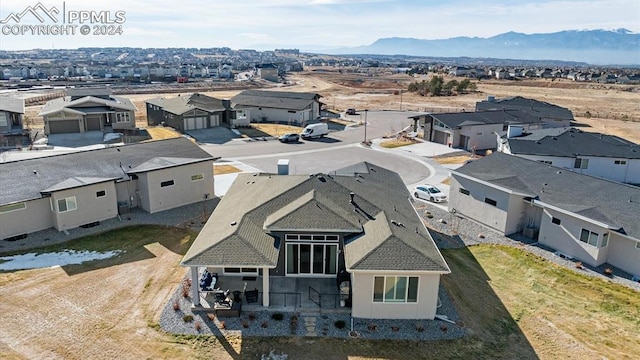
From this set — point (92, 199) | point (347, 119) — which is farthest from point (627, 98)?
point (92, 199)

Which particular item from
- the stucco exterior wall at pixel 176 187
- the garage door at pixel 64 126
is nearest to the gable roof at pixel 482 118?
the stucco exterior wall at pixel 176 187

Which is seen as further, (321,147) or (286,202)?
(321,147)

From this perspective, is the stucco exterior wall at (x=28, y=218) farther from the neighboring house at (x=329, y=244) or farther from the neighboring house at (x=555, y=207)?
the neighboring house at (x=555, y=207)

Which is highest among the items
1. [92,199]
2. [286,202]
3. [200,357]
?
[286,202]

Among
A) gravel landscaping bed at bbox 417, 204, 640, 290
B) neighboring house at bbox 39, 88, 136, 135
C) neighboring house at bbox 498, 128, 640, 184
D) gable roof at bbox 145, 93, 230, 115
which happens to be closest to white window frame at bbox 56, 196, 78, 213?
gravel landscaping bed at bbox 417, 204, 640, 290

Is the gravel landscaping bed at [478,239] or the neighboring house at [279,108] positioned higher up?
the neighboring house at [279,108]

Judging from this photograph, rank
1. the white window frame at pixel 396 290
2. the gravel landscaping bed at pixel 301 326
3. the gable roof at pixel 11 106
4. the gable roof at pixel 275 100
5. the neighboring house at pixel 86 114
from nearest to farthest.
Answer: the gravel landscaping bed at pixel 301 326 < the white window frame at pixel 396 290 < the neighboring house at pixel 86 114 < the gable roof at pixel 11 106 < the gable roof at pixel 275 100

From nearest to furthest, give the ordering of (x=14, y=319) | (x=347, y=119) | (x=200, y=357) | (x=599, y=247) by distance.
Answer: (x=200, y=357)
(x=14, y=319)
(x=599, y=247)
(x=347, y=119)

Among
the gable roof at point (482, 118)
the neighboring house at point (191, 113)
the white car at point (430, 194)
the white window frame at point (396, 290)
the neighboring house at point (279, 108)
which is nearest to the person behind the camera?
the white window frame at point (396, 290)

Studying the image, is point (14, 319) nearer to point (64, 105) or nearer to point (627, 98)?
point (64, 105)
